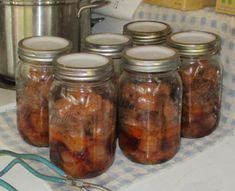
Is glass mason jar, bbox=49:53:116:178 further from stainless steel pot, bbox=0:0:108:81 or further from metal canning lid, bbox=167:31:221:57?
stainless steel pot, bbox=0:0:108:81

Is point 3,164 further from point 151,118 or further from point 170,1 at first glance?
point 170,1

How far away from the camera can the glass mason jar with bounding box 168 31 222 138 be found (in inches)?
29.7

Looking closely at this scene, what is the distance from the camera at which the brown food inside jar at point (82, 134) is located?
0.65 metres

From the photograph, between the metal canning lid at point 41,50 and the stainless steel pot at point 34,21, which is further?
the stainless steel pot at point 34,21

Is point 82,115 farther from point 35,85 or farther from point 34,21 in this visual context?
point 34,21

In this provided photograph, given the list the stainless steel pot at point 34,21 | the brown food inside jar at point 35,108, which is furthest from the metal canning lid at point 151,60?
the stainless steel pot at point 34,21

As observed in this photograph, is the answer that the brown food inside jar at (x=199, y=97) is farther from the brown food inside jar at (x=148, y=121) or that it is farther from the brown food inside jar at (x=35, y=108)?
the brown food inside jar at (x=35, y=108)

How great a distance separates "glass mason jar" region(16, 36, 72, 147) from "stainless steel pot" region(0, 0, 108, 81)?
0.52 feet

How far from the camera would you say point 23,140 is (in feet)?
2.53

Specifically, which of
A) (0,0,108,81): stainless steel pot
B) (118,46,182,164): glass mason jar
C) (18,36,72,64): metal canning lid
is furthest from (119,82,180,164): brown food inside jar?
(0,0,108,81): stainless steel pot

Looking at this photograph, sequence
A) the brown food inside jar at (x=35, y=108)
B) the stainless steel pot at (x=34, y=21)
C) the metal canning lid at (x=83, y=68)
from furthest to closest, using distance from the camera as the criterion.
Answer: the stainless steel pot at (x=34, y=21) < the brown food inside jar at (x=35, y=108) < the metal canning lid at (x=83, y=68)

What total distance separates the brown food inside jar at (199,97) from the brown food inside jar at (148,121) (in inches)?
2.8

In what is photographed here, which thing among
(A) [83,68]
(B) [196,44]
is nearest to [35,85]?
(A) [83,68]

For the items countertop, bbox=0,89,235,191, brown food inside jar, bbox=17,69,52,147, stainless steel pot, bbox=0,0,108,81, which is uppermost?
stainless steel pot, bbox=0,0,108,81
